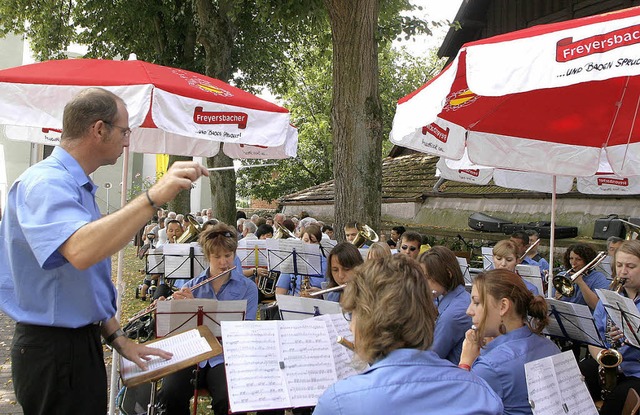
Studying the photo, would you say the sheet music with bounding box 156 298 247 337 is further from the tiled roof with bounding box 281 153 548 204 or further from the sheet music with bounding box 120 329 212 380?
the tiled roof with bounding box 281 153 548 204

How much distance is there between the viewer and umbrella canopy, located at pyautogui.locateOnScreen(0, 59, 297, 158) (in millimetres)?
4262

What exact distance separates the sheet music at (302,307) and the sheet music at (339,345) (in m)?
0.66

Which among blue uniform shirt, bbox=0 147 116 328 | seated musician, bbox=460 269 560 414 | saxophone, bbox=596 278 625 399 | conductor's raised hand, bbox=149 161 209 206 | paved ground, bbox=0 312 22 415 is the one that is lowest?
paved ground, bbox=0 312 22 415

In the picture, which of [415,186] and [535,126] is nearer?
[535,126]

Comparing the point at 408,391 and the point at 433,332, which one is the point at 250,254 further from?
the point at 408,391

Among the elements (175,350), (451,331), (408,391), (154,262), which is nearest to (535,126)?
(451,331)

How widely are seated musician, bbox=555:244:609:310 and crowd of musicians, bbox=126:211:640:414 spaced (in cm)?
2

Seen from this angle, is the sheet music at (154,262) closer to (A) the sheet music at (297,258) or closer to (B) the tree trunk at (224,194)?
(A) the sheet music at (297,258)

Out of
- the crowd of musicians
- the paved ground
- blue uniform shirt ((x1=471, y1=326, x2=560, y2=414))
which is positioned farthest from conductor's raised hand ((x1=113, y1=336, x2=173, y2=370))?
the paved ground

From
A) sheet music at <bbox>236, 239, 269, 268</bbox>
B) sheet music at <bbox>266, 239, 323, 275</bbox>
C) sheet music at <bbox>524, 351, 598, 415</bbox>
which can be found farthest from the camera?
sheet music at <bbox>236, 239, 269, 268</bbox>

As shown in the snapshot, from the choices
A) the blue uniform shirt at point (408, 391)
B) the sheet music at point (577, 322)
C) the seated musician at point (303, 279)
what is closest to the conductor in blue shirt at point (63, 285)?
the blue uniform shirt at point (408, 391)

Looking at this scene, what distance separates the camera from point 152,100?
424 centimetres

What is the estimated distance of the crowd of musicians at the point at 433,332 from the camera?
5.85 ft

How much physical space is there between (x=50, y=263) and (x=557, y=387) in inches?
84.8
